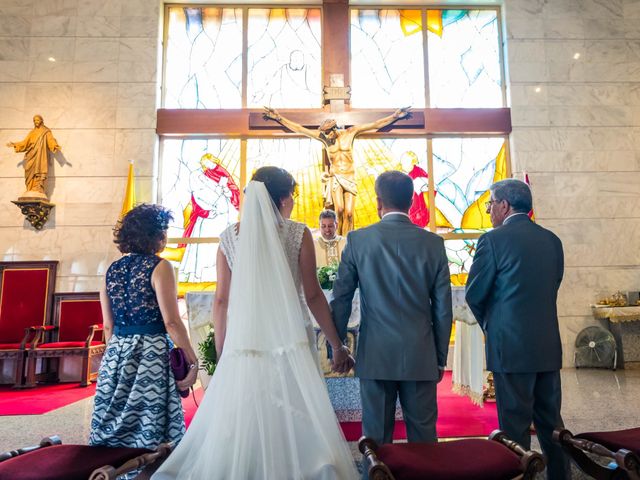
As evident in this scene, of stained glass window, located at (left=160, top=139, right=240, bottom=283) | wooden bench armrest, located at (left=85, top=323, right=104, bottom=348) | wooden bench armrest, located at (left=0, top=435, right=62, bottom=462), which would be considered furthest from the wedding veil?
stained glass window, located at (left=160, top=139, right=240, bottom=283)

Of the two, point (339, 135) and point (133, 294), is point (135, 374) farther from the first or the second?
point (339, 135)

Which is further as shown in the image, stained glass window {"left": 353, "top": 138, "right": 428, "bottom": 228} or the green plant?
stained glass window {"left": 353, "top": 138, "right": 428, "bottom": 228}

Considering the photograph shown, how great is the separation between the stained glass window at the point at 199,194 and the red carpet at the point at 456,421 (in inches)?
125

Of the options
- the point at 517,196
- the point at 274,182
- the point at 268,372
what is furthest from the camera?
the point at 517,196

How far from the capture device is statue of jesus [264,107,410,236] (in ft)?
21.0

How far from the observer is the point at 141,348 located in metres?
2.11

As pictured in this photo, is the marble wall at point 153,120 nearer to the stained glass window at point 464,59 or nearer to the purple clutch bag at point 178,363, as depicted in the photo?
the stained glass window at point 464,59

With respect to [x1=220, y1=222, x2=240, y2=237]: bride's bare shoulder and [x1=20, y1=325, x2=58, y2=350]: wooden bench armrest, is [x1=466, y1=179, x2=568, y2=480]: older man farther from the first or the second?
[x1=20, y1=325, x2=58, y2=350]: wooden bench armrest

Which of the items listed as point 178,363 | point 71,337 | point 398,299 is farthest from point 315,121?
point 178,363

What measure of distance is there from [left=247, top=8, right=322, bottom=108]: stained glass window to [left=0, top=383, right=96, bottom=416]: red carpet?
15.4ft

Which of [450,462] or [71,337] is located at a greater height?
[71,337]

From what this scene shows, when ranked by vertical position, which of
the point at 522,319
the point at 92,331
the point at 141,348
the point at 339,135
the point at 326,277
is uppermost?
the point at 339,135

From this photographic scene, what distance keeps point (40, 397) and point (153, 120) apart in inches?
161

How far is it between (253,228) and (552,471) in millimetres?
1711
